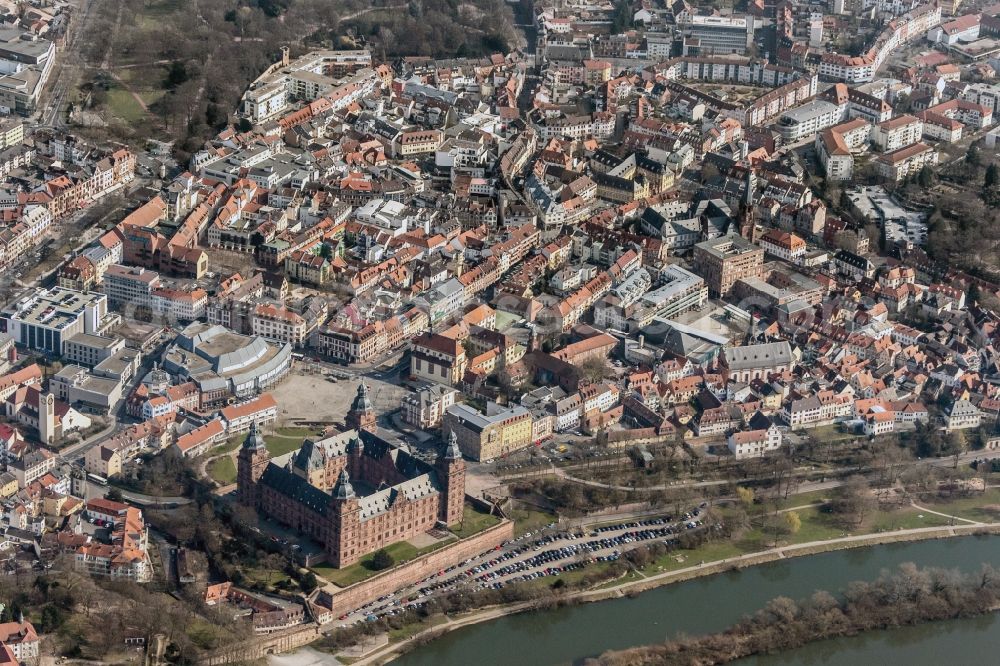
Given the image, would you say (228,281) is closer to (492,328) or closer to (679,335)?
(492,328)

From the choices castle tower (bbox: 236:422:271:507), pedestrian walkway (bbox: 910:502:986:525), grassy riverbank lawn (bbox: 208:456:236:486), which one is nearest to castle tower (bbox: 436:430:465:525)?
castle tower (bbox: 236:422:271:507)

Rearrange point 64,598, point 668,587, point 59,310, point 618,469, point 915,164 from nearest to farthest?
point 64,598 < point 668,587 < point 618,469 < point 59,310 < point 915,164

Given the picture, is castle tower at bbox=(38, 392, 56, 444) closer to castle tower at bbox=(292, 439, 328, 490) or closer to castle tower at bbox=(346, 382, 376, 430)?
castle tower at bbox=(292, 439, 328, 490)

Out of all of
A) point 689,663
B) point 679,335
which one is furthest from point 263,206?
point 689,663

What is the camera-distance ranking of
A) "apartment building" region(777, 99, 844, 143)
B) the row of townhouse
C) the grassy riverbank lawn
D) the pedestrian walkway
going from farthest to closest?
"apartment building" region(777, 99, 844, 143) < the row of townhouse < the pedestrian walkway < the grassy riverbank lawn

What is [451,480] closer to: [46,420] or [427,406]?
[427,406]

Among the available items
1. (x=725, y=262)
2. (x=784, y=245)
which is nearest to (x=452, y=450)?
(x=725, y=262)
